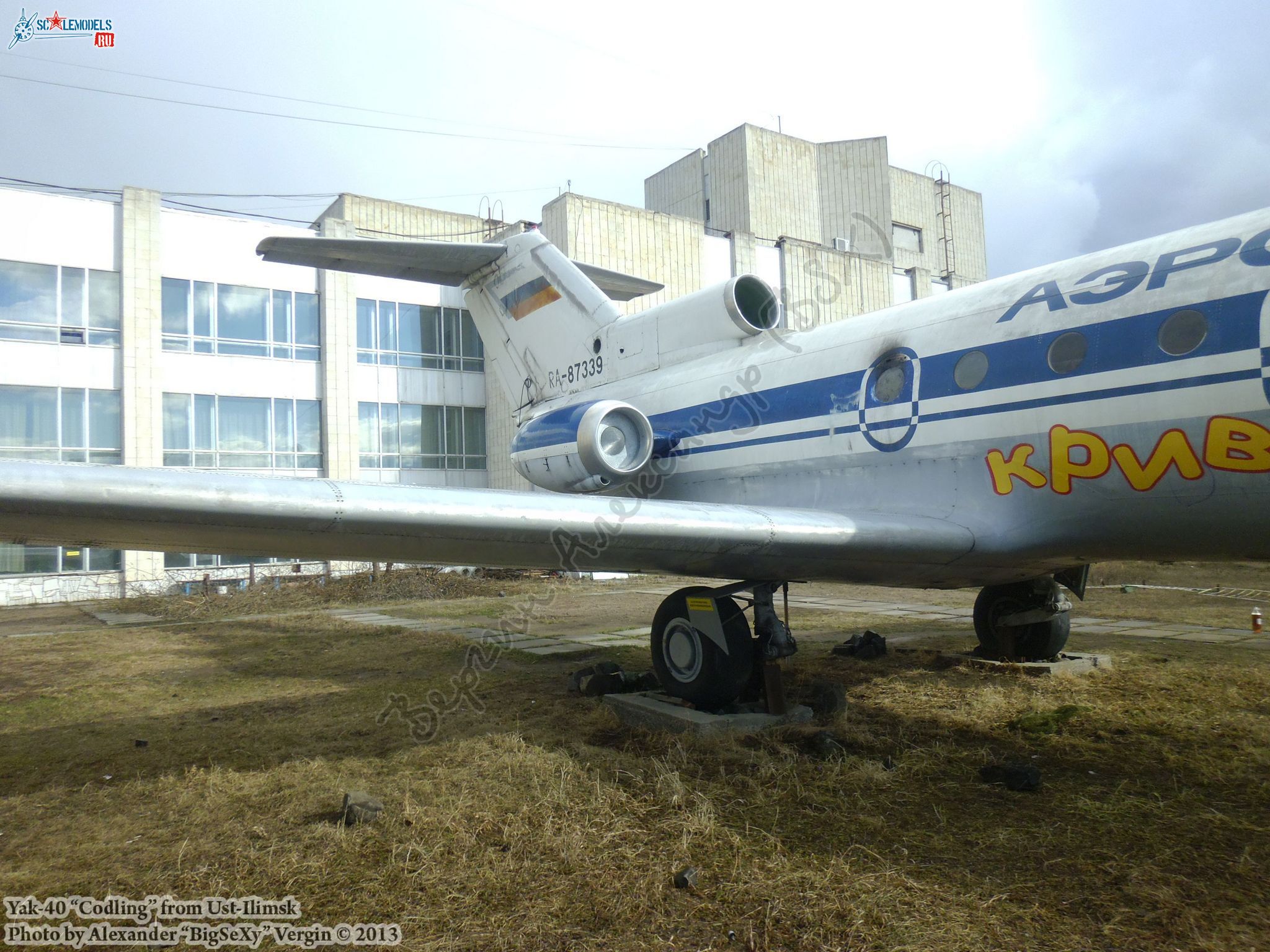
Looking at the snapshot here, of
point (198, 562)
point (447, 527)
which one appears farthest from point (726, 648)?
point (198, 562)

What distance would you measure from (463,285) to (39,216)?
14.0m

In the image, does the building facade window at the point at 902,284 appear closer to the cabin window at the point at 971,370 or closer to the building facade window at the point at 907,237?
the building facade window at the point at 907,237

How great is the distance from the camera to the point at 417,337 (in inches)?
932

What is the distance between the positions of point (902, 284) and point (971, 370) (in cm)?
2596

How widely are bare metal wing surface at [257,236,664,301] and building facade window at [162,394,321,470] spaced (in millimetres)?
12752

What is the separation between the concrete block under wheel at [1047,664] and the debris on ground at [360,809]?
594cm

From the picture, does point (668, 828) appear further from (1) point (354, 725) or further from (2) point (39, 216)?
(2) point (39, 216)

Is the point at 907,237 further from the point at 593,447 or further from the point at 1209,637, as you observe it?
the point at 593,447

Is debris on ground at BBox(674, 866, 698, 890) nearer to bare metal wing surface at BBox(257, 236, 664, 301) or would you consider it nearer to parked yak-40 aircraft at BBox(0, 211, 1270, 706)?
parked yak-40 aircraft at BBox(0, 211, 1270, 706)

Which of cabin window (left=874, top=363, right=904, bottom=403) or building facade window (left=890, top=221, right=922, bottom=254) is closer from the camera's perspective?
cabin window (left=874, top=363, right=904, bottom=403)

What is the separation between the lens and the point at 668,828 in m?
3.95

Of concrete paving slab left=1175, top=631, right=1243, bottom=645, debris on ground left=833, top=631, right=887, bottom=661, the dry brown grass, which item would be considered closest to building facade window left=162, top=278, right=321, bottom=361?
the dry brown grass

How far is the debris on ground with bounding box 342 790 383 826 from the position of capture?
410 cm

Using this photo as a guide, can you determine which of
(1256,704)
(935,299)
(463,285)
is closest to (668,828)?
(935,299)
